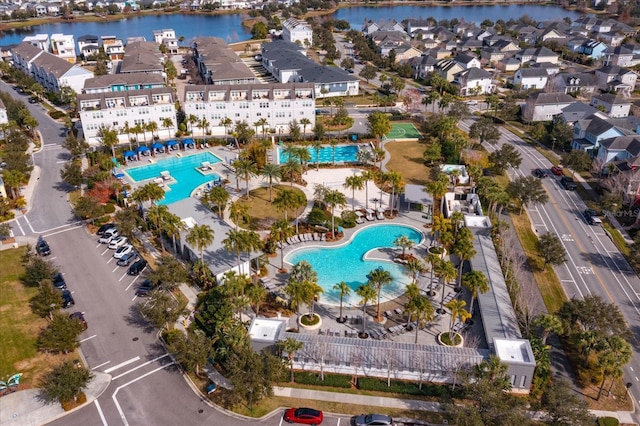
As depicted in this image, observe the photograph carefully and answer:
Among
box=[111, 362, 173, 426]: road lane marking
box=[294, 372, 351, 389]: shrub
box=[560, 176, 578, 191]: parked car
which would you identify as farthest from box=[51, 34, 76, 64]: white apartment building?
box=[294, 372, 351, 389]: shrub

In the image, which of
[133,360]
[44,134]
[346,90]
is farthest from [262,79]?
[133,360]

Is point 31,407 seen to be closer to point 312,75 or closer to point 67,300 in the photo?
point 67,300

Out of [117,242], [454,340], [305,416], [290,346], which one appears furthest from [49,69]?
[454,340]

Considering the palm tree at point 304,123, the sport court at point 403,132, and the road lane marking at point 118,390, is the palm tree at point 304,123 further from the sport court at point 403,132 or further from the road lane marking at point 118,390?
the road lane marking at point 118,390

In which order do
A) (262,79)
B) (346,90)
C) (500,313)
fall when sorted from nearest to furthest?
(500,313) → (346,90) → (262,79)

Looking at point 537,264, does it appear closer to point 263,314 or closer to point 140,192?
point 263,314

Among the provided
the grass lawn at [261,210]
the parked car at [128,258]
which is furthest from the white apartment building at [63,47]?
the parked car at [128,258]
